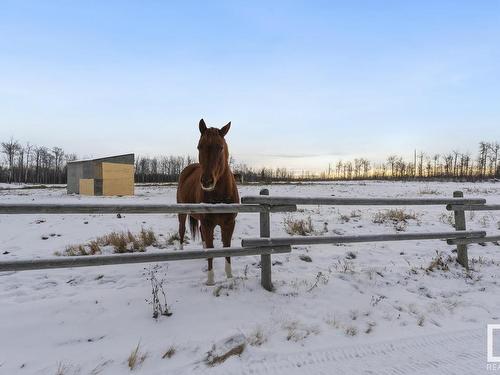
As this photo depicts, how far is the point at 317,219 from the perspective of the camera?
10.6m

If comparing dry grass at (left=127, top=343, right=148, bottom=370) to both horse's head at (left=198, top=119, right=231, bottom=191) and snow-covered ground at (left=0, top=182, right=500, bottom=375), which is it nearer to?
snow-covered ground at (left=0, top=182, right=500, bottom=375)

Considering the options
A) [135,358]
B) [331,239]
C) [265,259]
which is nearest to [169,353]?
[135,358]

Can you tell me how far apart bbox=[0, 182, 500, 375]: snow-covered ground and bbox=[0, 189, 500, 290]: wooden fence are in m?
0.57

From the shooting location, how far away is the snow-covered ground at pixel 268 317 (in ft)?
9.97

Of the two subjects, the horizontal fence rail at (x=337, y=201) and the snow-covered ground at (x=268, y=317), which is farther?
the horizontal fence rail at (x=337, y=201)

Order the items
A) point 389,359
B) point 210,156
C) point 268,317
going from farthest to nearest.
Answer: point 210,156
point 268,317
point 389,359

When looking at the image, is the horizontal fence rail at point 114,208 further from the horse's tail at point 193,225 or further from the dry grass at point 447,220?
the dry grass at point 447,220

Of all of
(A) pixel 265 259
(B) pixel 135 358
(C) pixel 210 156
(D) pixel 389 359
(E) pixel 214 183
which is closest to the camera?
(B) pixel 135 358

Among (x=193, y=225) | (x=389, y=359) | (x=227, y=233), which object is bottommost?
(x=389, y=359)

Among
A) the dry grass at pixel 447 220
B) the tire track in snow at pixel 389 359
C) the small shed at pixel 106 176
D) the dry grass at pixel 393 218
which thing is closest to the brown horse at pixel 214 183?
the tire track in snow at pixel 389 359
